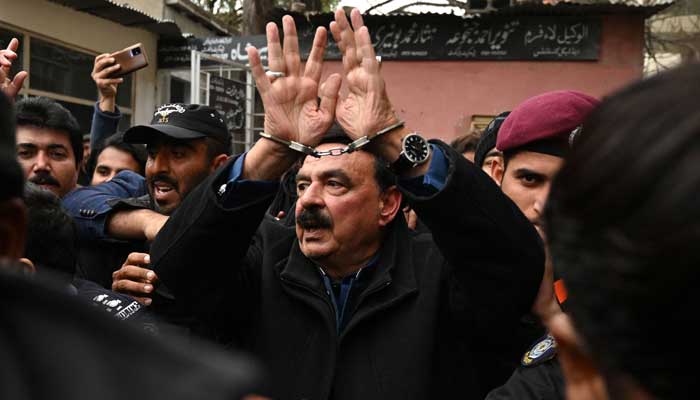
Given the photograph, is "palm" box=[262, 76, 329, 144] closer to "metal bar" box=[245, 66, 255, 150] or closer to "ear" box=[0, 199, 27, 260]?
"ear" box=[0, 199, 27, 260]

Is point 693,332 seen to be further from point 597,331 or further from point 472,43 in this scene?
point 472,43

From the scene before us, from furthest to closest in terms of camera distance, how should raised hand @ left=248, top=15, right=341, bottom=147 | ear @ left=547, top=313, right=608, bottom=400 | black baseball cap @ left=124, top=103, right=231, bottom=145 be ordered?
black baseball cap @ left=124, top=103, right=231, bottom=145 < raised hand @ left=248, top=15, right=341, bottom=147 < ear @ left=547, top=313, right=608, bottom=400

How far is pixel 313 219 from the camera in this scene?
2221 mm

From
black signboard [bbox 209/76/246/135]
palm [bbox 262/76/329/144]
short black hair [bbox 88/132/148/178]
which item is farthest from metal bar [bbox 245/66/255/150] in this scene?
palm [bbox 262/76/329/144]

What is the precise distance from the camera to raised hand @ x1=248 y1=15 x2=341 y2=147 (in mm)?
1897

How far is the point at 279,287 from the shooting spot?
7.01 ft

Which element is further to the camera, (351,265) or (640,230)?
(351,265)

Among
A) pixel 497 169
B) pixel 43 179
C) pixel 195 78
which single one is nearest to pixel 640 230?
pixel 497 169

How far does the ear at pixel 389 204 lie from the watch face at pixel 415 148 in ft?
1.72

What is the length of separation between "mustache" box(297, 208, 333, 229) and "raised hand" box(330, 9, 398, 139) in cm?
39

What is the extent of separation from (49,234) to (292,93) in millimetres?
800

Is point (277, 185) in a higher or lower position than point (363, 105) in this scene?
lower

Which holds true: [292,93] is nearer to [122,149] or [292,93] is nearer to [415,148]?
[415,148]

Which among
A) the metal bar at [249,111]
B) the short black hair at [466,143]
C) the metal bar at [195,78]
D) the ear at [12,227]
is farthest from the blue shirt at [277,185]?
the metal bar at [249,111]
